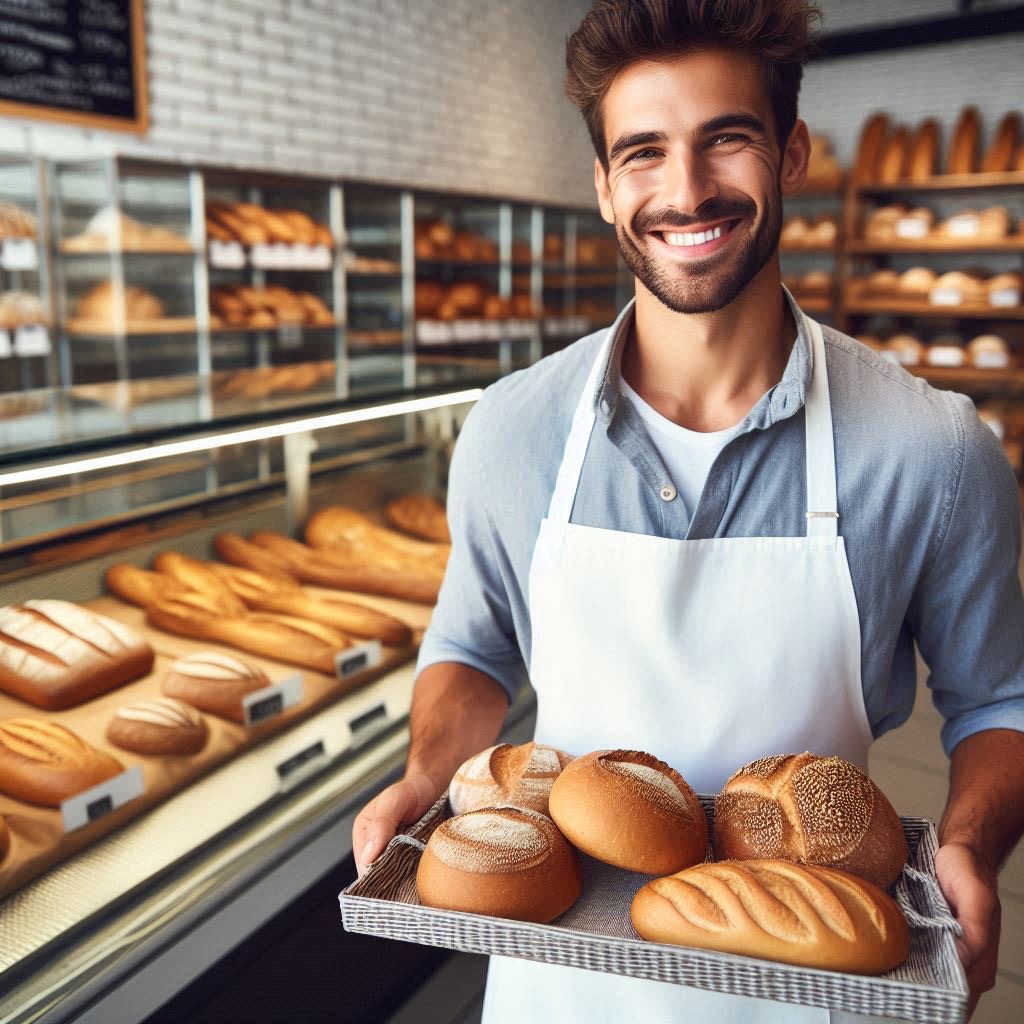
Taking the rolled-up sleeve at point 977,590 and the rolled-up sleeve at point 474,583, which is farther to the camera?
the rolled-up sleeve at point 474,583

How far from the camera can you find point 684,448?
4.05ft

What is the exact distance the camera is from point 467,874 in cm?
90

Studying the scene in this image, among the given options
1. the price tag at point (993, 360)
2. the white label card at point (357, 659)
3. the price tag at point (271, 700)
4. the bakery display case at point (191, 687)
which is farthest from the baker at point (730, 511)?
the price tag at point (993, 360)

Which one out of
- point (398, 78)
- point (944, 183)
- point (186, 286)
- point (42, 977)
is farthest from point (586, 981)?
point (944, 183)

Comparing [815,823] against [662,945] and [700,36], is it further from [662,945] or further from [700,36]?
[700,36]

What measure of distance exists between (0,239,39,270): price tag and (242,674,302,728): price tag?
10.1 feet

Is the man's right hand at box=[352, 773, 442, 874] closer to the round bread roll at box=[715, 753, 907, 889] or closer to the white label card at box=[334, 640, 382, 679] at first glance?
the round bread roll at box=[715, 753, 907, 889]

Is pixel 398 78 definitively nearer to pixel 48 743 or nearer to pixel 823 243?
pixel 823 243

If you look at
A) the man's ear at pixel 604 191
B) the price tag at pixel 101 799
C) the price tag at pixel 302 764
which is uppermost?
the man's ear at pixel 604 191

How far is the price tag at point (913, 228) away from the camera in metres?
6.67

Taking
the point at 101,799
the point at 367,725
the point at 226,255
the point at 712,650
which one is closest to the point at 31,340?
the point at 226,255

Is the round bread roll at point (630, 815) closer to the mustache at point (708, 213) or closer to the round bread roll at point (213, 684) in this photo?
the mustache at point (708, 213)

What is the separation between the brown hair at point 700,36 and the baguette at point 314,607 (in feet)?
4.28

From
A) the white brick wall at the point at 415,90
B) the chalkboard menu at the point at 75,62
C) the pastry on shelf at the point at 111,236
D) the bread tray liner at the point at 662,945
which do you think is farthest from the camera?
the white brick wall at the point at 415,90
